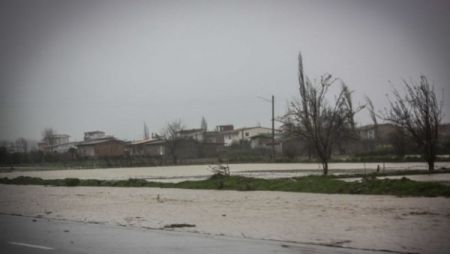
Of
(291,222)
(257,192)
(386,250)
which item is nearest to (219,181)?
(257,192)

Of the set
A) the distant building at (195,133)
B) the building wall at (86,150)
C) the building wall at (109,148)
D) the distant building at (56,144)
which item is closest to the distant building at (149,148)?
the building wall at (109,148)

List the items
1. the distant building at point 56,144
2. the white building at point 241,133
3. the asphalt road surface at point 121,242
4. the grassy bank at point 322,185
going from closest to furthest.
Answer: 1. the asphalt road surface at point 121,242
2. the grassy bank at point 322,185
3. the white building at point 241,133
4. the distant building at point 56,144

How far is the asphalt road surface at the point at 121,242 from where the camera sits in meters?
Answer: 9.77

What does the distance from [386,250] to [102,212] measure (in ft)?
33.4

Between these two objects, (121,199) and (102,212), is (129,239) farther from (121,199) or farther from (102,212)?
(121,199)

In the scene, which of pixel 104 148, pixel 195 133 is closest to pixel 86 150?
pixel 104 148

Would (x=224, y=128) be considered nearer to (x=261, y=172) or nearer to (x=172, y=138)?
(x=172, y=138)

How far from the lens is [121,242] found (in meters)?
10.9

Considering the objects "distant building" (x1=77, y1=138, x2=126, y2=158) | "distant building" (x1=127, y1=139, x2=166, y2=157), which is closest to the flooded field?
"distant building" (x1=127, y1=139, x2=166, y2=157)

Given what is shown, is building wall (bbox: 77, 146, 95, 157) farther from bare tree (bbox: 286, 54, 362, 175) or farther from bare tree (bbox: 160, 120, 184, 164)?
bare tree (bbox: 286, 54, 362, 175)

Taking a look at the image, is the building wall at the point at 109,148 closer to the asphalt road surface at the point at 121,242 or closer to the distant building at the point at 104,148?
the distant building at the point at 104,148

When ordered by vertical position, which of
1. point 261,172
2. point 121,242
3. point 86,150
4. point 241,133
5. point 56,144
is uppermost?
point 241,133

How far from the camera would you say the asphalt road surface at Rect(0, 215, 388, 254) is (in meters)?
9.77

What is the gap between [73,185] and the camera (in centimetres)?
3209
